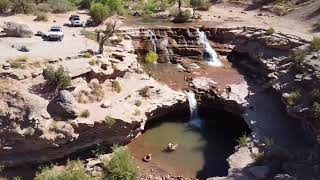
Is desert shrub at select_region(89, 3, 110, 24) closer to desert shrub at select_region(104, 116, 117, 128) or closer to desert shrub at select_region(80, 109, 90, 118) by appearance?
desert shrub at select_region(80, 109, 90, 118)

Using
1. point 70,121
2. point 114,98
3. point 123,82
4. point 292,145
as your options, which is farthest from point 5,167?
point 292,145

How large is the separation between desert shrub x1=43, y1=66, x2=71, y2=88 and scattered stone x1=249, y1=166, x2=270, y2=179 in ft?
44.5

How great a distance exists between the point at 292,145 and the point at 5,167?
1809cm

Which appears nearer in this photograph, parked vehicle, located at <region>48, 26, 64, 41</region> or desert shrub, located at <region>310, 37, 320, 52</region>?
desert shrub, located at <region>310, 37, 320, 52</region>

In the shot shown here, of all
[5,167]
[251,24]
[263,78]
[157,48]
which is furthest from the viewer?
[251,24]

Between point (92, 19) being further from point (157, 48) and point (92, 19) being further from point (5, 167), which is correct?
point (5, 167)

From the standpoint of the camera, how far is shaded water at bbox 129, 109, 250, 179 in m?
→ 28.3

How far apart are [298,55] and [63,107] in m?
19.6

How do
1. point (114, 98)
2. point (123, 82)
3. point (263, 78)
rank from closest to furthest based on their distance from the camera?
point (114, 98), point (123, 82), point (263, 78)

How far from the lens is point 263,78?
126 feet

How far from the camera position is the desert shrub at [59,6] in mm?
53250

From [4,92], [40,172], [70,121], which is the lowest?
[40,172]

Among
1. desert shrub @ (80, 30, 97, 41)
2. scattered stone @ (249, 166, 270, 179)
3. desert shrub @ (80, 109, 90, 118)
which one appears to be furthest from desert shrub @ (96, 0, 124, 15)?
scattered stone @ (249, 166, 270, 179)

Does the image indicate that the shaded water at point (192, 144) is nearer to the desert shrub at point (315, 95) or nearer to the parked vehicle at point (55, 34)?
the desert shrub at point (315, 95)
